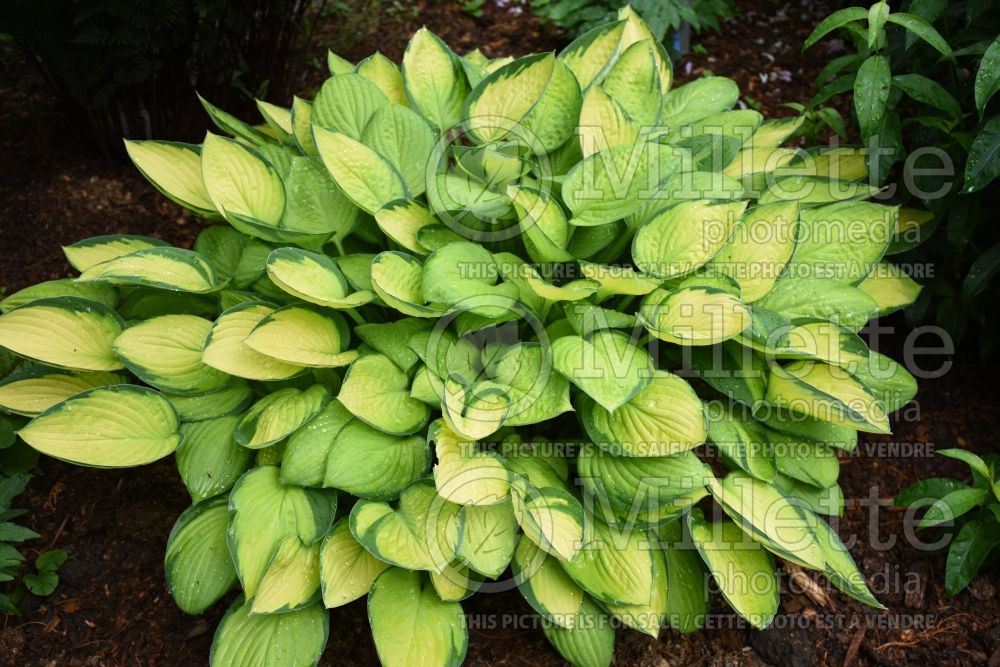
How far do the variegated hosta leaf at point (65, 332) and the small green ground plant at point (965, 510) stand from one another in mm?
1978

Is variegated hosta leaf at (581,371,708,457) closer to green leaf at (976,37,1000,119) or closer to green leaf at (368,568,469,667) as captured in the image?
green leaf at (368,568,469,667)

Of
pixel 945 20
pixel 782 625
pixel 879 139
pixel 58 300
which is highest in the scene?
pixel 945 20

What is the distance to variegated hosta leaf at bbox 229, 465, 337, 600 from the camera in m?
1.66

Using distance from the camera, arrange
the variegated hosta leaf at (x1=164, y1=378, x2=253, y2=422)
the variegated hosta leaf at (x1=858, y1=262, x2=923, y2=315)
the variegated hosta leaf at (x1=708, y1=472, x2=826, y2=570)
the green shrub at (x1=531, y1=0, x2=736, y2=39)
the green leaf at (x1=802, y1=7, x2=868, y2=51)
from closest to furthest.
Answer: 1. the variegated hosta leaf at (x1=708, y1=472, x2=826, y2=570)
2. the variegated hosta leaf at (x1=164, y1=378, x2=253, y2=422)
3. the green leaf at (x1=802, y1=7, x2=868, y2=51)
4. the variegated hosta leaf at (x1=858, y1=262, x2=923, y2=315)
5. the green shrub at (x1=531, y1=0, x2=736, y2=39)

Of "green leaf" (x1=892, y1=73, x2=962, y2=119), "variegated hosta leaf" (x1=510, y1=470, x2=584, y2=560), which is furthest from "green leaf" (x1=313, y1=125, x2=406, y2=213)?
"green leaf" (x1=892, y1=73, x2=962, y2=119)

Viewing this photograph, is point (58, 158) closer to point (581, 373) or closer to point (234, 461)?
point (234, 461)

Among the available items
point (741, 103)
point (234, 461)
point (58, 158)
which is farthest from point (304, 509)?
point (741, 103)

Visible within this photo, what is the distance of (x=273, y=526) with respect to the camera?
172 centimetres

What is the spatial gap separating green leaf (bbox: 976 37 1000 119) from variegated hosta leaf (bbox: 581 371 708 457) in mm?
926

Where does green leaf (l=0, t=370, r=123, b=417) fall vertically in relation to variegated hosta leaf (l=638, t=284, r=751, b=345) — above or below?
below

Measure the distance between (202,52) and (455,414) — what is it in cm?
161

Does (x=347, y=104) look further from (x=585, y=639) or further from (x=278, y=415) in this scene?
(x=585, y=639)

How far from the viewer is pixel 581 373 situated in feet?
5.49

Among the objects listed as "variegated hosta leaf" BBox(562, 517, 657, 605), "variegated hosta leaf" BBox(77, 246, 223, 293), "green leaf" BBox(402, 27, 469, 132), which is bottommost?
"variegated hosta leaf" BBox(562, 517, 657, 605)
